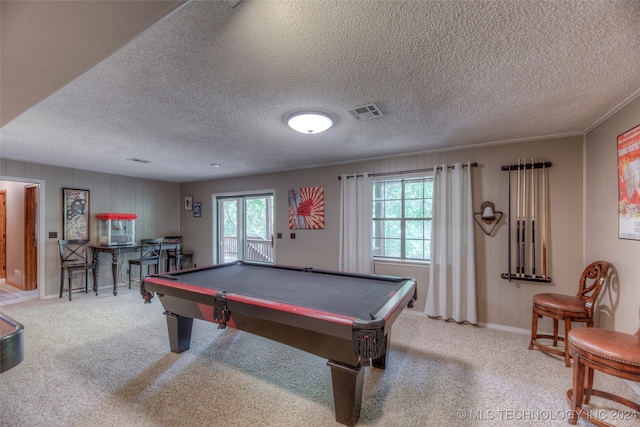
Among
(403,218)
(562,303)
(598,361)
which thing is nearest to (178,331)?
(403,218)

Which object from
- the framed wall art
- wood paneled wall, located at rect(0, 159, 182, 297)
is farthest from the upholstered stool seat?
wood paneled wall, located at rect(0, 159, 182, 297)

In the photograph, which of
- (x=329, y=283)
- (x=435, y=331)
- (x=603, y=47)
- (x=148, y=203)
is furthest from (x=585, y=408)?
(x=148, y=203)

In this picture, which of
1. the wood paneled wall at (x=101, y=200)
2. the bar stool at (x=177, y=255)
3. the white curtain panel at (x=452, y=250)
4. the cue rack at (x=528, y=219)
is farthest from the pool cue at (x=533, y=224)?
the wood paneled wall at (x=101, y=200)

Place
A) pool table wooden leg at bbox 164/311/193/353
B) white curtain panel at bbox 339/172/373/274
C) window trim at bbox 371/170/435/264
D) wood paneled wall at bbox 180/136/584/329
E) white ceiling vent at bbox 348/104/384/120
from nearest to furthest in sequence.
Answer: white ceiling vent at bbox 348/104/384/120
pool table wooden leg at bbox 164/311/193/353
wood paneled wall at bbox 180/136/584/329
window trim at bbox 371/170/435/264
white curtain panel at bbox 339/172/373/274

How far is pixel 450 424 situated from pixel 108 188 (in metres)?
6.35

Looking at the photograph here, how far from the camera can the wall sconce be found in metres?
3.29

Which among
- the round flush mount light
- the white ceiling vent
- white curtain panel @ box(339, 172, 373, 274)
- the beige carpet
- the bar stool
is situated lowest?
the beige carpet

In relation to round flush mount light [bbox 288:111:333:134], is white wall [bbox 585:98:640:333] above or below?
below

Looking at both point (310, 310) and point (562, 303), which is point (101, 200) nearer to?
point (310, 310)

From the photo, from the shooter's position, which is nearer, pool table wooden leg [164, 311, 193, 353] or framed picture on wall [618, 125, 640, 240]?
framed picture on wall [618, 125, 640, 240]

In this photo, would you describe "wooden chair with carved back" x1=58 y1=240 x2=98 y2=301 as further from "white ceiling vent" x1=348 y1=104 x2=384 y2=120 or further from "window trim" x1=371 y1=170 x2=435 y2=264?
"white ceiling vent" x1=348 y1=104 x2=384 y2=120

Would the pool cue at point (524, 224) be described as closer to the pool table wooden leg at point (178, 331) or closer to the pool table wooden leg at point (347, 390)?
the pool table wooden leg at point (347, 390)

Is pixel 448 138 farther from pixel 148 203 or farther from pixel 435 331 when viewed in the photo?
pixel 148 203

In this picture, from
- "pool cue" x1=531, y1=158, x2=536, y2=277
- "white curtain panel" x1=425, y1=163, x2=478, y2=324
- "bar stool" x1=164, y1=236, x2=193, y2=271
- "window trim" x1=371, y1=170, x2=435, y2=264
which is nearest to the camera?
"pool cue" x1=531, y1=158, x2=536, y2=277
